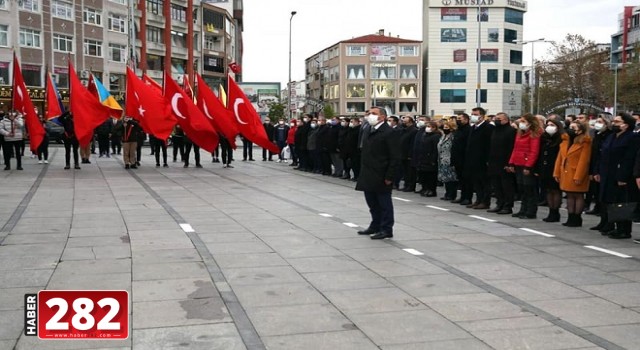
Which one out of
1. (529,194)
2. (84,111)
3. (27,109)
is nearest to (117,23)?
(27,109)

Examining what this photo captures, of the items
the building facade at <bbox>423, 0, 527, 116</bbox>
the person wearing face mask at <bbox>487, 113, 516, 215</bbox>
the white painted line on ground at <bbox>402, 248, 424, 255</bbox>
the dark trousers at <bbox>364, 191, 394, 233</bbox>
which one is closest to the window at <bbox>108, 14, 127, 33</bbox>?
the building facade at <bbox>423, 0, 527, 116</bbox>

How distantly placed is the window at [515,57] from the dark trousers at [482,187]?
3459 inches

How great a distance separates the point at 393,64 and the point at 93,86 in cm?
8268

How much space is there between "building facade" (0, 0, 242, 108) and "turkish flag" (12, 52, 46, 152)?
15018mm

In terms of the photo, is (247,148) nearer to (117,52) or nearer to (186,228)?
(186,228)

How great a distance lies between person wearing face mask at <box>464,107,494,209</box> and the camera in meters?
13.8

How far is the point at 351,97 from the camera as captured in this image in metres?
106

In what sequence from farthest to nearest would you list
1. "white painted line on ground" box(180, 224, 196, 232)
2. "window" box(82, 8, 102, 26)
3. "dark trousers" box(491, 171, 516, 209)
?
1. "window" box(82, 8, 102, 26)
2. "dark trousers" box(491, 171, 516, 209)
3. "white painted line on ground" box(180, 224, 196, 232)

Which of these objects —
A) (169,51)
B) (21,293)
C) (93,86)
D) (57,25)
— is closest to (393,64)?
(169,51)

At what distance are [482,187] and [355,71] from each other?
3685 inches

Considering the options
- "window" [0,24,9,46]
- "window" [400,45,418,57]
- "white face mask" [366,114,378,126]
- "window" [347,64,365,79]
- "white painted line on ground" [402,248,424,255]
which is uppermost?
"window" [400,45,418,57]

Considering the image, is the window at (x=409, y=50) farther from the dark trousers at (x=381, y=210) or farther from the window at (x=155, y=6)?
the dark trousers at (x=381, y=210)

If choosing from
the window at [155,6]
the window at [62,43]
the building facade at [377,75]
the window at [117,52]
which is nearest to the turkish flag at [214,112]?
the window at [62,43]

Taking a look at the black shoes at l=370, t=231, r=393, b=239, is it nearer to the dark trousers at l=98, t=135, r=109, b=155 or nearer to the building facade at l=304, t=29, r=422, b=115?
the dark trousers at l=98, t=135, r=109, b=155
